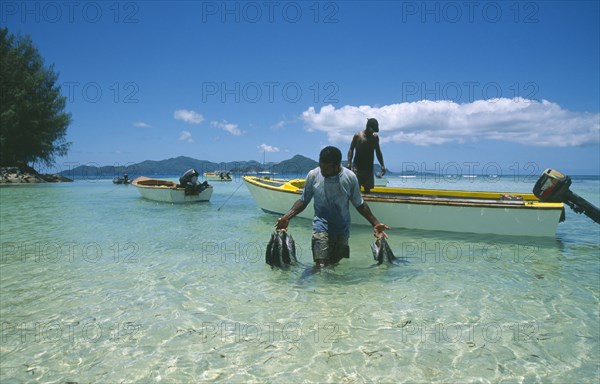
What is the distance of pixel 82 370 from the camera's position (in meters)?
3.02

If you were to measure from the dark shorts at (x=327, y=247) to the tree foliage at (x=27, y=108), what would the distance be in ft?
160

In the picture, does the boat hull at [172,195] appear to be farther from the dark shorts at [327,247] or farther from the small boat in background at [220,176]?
the small boat in background at [220,176]

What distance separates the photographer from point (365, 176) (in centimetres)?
1015

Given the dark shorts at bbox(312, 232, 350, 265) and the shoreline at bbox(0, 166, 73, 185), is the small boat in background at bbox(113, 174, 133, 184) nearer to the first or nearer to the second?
the shoreline at bbox(0, 166, 73, 185)

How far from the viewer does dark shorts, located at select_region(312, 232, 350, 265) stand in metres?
5.39

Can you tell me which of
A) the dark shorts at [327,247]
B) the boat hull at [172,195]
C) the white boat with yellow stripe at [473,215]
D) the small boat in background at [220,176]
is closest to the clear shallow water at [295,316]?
the dark shorts at [327,247]

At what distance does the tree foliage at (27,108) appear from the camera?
4175 cm

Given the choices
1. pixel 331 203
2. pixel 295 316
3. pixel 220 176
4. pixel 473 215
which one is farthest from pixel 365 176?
pixel 220 176

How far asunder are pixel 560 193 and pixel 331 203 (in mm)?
6149

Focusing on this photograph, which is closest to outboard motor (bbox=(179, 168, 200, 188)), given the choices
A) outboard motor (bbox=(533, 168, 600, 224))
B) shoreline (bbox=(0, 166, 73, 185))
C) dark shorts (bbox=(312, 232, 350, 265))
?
dark shorts (bbox=(312, 232, 350, 265))

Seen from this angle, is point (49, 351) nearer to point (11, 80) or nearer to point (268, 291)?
point (268, 291)

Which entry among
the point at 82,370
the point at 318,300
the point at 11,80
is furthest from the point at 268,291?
the point at 11,80

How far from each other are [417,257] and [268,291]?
3.57m

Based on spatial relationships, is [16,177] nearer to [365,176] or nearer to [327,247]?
[365,176]
